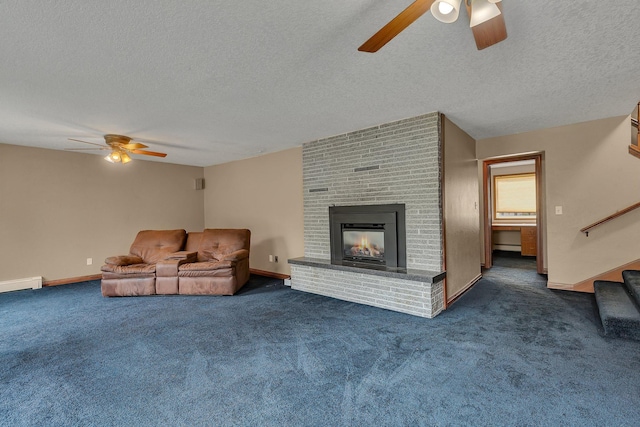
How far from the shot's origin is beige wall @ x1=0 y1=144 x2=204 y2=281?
4695 millimetres

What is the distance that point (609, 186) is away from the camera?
3822 mm

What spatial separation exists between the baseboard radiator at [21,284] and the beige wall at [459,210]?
623cm

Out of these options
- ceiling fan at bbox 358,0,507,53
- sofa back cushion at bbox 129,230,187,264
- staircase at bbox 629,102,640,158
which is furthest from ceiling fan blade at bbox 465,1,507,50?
sofa back cushion at bbox 129,230,187,264

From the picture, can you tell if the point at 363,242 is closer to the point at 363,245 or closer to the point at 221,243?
the point at 363,245

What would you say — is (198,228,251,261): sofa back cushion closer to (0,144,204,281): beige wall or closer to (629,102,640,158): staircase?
(0,144,204,281): beige wall

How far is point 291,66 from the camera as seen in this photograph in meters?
2.31

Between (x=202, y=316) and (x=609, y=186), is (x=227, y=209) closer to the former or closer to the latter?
(x=202, y=316)

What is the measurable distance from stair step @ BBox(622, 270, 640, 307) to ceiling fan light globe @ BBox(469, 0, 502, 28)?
3.26 m

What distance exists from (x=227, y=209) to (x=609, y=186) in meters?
6.42

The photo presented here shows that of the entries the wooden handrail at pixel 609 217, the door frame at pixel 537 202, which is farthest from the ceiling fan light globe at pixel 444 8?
the door frame at pixel 537 202

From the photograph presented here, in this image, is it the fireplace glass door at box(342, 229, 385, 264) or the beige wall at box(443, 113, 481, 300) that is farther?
the fireplace glass door at box(342, 229, 385, 264)

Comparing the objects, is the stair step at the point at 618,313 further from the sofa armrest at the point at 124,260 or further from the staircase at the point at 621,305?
the sofa armrest at the point at 124,260

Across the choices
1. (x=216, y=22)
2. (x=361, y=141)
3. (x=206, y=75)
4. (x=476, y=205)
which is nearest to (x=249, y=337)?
(x=206, y=75)

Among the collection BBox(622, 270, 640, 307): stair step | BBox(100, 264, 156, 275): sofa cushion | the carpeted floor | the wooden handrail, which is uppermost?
the wooden handrail
